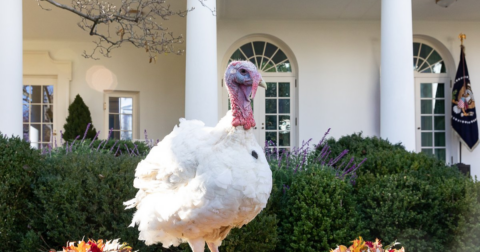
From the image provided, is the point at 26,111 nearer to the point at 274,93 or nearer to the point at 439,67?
the point at 274,93

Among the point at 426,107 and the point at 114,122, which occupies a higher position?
the point at 426,107

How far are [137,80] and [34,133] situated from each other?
2951 mm

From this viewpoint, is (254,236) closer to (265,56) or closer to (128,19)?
(128,19)

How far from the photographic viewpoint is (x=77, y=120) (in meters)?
10.6

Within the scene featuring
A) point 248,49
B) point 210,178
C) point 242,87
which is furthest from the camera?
point 248,49

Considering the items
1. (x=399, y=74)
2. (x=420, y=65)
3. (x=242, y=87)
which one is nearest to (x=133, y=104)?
(x=399, y=74)

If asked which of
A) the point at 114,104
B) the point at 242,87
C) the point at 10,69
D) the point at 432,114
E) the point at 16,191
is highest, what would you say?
the point at 10,69

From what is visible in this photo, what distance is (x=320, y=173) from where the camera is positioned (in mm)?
4570

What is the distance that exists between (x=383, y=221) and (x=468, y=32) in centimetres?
823

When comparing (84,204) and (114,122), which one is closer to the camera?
(84,204)

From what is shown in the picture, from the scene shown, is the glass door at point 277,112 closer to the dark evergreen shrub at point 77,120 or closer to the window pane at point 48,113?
the dark evergreen shrub at point 77,120

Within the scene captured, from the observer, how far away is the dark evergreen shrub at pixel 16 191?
3.92 meters

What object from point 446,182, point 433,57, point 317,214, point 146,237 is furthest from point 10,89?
point 433,57

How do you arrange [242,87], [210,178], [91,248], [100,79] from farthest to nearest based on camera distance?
[100,79], [242,87], [210,178], [91,248]
